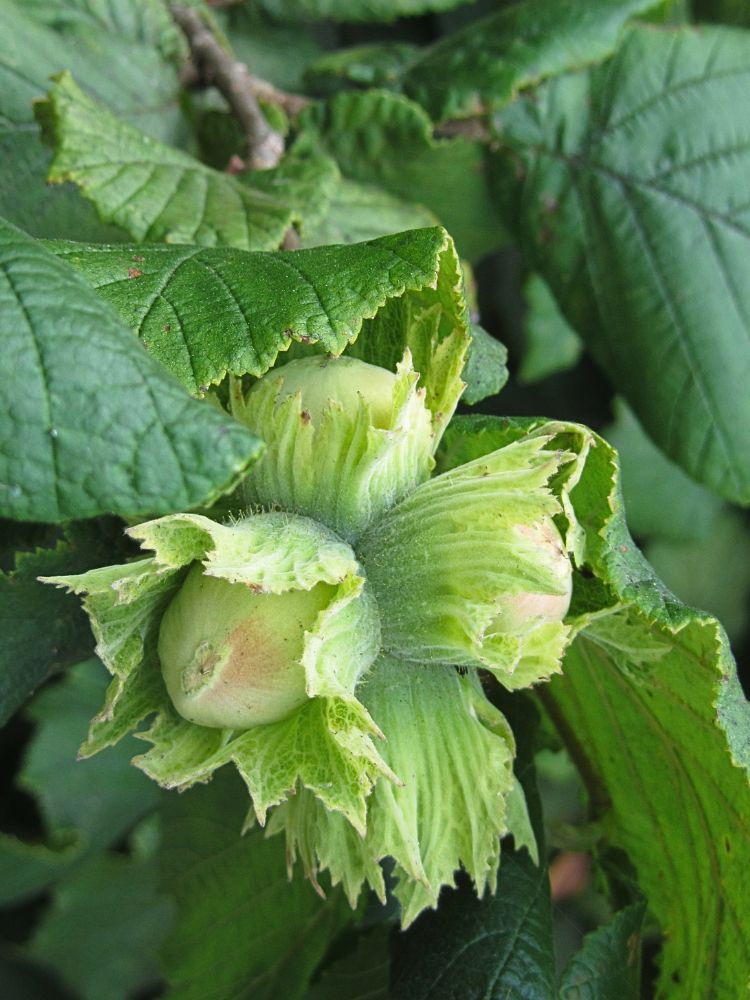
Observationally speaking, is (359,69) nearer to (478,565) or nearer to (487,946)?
(478,565)

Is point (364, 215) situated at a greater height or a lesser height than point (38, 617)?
greater

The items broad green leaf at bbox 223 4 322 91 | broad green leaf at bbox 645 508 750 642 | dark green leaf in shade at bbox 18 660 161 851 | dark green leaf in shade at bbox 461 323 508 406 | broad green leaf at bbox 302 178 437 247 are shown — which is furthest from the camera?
broad green leaf at bbox 645 508 750 642

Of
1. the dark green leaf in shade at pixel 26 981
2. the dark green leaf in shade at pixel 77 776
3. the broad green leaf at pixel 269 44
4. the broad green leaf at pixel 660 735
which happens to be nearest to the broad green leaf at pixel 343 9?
the broad green leaf at pixel 269 44

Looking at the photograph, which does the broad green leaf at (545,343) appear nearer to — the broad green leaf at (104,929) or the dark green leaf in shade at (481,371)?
the dark green leaf in shade at (481,371)

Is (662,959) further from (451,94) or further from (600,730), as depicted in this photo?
(451,94)

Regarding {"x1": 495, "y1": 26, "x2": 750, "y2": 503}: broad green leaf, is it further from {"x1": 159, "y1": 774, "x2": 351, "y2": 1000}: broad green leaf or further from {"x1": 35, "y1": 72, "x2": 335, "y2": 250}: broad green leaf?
{"x1": 159, "y1": 774, "x2": 351, "y2": 1000}: broad green leaf

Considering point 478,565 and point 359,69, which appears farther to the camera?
point 359,69

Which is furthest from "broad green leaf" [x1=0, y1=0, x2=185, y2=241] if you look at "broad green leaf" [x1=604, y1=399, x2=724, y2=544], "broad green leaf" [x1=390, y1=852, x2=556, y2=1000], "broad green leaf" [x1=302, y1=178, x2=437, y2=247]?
"broad green leaf" [x1=604, y1=399, x2=724, y2=544]

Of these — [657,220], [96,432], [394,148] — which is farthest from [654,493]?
[96,432]
